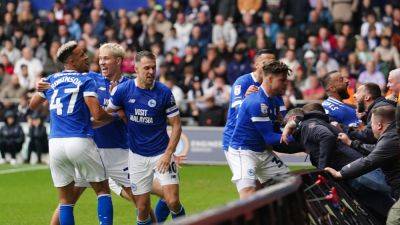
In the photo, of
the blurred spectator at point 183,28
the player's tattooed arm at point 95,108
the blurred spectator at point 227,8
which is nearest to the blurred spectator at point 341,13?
the blurred spectator at point 227,8

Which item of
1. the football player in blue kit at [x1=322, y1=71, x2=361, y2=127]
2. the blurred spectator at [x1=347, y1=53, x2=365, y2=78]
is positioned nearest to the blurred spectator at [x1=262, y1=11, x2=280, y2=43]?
the blurred spectator at [x1=347, y1=53, x2=365, y2=78]

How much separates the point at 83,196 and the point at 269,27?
1051cm

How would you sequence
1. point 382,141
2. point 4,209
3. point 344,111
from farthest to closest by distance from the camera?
point 4,209, point 344,111, point 382,141

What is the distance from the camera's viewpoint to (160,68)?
25.8m

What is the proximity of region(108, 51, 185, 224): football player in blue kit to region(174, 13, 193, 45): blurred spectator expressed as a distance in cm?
1631

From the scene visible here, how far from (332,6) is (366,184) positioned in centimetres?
1641

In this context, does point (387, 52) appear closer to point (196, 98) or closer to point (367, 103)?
point (196, 98)

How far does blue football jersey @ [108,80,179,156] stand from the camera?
1112cm

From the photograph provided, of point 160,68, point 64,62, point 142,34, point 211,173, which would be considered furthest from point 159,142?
point 142,34

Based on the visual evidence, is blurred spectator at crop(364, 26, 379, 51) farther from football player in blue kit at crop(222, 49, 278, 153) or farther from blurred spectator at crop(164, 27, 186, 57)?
football player in blue kit at crop(222, 49, 278, 153)

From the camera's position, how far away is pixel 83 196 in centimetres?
1730

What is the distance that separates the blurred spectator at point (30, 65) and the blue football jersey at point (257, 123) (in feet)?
53.5

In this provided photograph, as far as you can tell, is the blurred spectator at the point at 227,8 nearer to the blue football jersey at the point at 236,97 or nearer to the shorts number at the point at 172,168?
the blue football jersey at the point at 236,97

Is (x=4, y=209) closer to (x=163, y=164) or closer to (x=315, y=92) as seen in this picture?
(x=163, y=164)
